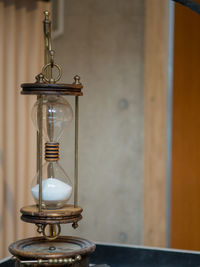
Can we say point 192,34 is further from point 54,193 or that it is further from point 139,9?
point 54,193

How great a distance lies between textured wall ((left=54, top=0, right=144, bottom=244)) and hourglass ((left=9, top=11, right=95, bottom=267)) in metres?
1.68

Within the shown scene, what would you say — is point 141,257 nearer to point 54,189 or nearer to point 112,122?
point 54,189

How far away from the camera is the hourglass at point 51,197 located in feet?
3.23

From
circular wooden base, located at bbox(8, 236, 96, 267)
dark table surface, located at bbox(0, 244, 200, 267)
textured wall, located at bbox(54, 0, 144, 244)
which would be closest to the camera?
circular wooden base, located at bbox(8, 236, 96, 267)

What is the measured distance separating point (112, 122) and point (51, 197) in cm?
179

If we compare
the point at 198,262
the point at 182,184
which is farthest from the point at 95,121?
the point at 198,262

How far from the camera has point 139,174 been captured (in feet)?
9.27

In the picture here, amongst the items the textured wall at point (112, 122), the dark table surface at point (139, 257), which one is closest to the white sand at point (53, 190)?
the dark table surface at point (139, 257)

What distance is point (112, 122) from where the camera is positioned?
281 centimetres

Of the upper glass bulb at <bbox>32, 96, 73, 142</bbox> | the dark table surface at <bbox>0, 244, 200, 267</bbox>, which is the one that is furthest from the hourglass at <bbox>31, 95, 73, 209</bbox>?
the dark table surface at <bbox>0, 244, 200, 267</bbox>

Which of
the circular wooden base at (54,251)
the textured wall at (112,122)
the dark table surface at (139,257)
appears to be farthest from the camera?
the textured wall at (112,122)

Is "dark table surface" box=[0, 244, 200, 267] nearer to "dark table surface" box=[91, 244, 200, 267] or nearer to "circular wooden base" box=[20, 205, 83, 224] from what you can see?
"dark table surface" box=[91, 244, 200, 267]

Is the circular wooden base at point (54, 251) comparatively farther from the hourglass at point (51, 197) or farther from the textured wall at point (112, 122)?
the textured wall at point (112, 122)

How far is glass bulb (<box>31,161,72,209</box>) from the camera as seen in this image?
3.40 feet
